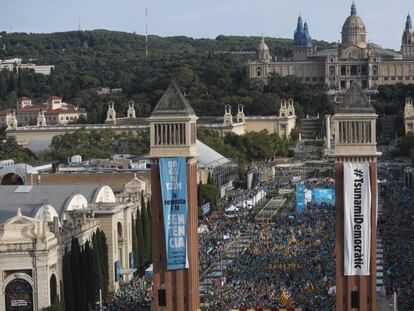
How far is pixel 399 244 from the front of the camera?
54219 millimetres

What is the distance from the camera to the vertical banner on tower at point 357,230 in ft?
125

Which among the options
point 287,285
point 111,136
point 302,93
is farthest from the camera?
point 302,93

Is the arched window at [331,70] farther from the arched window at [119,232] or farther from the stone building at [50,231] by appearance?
the arched window at [119,232]

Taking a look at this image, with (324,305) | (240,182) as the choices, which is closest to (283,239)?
(324,305)

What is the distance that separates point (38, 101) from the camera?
18325cm

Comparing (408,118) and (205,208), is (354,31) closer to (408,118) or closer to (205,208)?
(408,118)

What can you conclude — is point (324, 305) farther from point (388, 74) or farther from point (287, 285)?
point (388, 74)

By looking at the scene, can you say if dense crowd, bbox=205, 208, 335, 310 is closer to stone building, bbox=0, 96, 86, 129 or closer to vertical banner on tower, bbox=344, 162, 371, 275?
vertical banner on tower, bbox=344, 162, 371, 275

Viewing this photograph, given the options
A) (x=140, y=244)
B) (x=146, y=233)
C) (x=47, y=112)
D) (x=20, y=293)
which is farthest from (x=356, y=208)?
(x=47, y=112)

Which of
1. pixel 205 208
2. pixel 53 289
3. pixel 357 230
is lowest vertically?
pixel 53 289

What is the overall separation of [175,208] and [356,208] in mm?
6658

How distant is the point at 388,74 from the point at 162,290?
14458cm

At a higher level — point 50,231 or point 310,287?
point 50,231

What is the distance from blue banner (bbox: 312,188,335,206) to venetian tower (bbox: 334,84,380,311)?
34767mm
